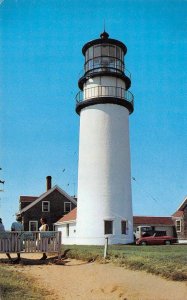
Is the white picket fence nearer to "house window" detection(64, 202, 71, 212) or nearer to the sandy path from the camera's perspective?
the sandy path

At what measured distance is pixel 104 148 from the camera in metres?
27.4

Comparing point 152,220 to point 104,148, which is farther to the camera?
point 152,220

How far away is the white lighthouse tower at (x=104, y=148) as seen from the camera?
87.9 feet

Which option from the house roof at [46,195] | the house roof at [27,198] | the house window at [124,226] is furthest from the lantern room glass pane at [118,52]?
the house roof at [27,198]

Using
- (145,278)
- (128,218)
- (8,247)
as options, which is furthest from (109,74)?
(145,278)

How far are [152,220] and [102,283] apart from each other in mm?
30872

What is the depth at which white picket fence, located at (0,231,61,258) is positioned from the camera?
1588 centimetres

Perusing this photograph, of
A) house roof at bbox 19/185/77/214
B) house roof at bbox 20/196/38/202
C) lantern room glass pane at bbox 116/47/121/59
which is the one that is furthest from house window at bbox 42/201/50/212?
lantern room glass pane at bbox 116/47/121/59

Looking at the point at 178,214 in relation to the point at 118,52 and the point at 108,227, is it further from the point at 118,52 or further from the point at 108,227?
the point at 118,52

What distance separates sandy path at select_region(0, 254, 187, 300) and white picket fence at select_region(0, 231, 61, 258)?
4.60ft

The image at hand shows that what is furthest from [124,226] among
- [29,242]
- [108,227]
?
[29,242]

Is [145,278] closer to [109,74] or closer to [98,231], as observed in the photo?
[98,231]

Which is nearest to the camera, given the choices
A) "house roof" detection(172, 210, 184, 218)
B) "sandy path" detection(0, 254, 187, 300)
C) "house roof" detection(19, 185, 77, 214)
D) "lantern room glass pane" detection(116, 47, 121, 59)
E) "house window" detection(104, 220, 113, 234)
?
"sandy path" detection(0, 254, 187, 300)

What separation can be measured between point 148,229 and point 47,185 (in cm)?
1120
